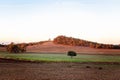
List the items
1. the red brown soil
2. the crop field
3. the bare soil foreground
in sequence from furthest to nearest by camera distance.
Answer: the red brown soil < the crop field < the bare soil foreground

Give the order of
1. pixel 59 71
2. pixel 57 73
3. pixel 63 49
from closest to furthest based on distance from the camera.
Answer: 1. pixel 57 73
2. pixel 59 71
3. pixel 63 49

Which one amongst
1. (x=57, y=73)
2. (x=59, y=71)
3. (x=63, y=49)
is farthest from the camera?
(x=63, y=49)

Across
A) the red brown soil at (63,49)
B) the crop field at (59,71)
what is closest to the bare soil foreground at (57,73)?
the crop field at (59,71)

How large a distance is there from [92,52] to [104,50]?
→ 16.2ft

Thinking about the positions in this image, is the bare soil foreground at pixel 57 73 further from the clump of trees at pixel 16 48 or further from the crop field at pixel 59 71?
the clump of trees at pixel 16 48

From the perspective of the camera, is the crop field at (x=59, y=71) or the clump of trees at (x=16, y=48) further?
the clump of trees at (x=16, y=48)

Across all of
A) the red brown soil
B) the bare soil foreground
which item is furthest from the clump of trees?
the bare soil foreground

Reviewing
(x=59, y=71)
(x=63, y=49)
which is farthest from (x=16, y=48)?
(x=59, y=71)

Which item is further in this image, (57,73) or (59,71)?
(59,71)

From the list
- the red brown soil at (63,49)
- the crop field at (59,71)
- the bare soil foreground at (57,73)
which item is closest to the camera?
the bare soil foreground at (57,73)

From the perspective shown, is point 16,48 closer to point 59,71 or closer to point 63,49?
point 63,49

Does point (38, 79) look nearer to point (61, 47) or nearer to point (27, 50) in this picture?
point (61, 47)

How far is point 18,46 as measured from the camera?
432 ft

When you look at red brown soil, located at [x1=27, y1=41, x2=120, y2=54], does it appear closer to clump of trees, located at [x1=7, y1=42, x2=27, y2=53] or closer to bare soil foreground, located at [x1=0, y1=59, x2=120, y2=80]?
clump of trees, located at [x1=7, y1=42, x2=27, y2=53]
